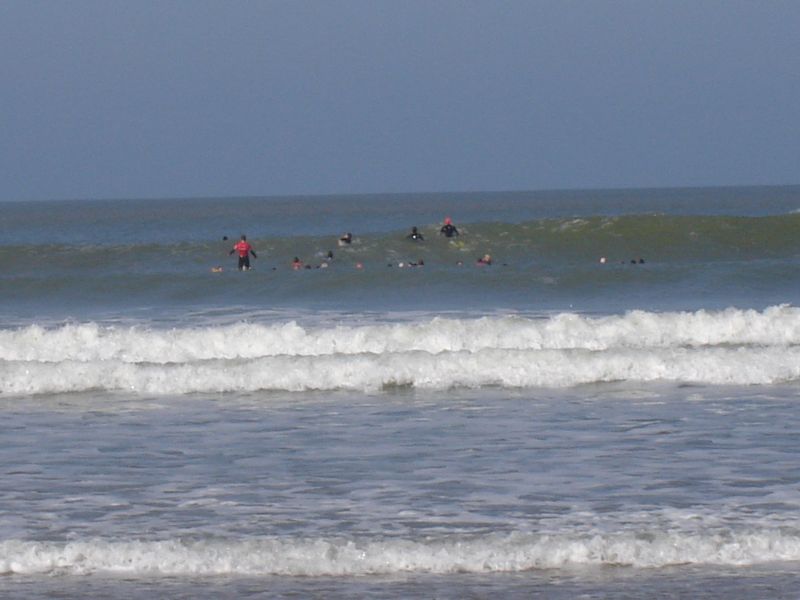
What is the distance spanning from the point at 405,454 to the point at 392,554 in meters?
2.92

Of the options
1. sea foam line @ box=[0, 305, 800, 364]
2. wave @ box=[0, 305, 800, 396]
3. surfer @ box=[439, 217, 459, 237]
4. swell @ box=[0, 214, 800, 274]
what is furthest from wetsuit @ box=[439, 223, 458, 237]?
wave @ box=[0, 305, 800, 396]

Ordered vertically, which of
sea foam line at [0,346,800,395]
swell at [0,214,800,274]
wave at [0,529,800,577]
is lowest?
wave at [0,529,800,577]

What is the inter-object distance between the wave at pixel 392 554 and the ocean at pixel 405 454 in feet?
0.05

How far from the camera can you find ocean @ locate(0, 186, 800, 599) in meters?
7.34

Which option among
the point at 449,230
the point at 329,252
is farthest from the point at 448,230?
the point at 329,252

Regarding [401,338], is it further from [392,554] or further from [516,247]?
[516,247]

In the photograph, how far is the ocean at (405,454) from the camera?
7.34 meters

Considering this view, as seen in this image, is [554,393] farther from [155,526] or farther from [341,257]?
[341,257]

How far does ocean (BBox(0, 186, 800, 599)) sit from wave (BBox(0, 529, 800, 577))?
15mm

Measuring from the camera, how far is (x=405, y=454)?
408 inches

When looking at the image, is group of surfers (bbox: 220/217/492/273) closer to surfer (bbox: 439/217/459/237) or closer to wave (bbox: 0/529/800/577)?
surfer (bbox: 439/217/459/237)

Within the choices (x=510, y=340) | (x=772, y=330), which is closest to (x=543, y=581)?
(x=510, y=340)

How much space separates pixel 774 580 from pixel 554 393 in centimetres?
655

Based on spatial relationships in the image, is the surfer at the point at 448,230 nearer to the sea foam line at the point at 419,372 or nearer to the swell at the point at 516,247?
the swell at the point at 516,247
